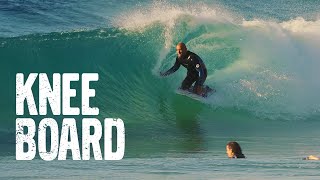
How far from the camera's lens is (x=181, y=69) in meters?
24.6

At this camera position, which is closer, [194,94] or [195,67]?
[195,67]

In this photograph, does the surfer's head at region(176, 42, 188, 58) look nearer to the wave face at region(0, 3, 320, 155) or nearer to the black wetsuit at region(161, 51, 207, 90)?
the black wetsuit at region(161, 51, 207, 90)

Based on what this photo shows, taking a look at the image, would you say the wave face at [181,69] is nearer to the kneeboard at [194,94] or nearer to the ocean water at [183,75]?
the ocean water at [183,75]

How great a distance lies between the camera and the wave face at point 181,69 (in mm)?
22906

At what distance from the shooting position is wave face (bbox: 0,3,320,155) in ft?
75.2

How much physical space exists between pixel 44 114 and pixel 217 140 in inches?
141

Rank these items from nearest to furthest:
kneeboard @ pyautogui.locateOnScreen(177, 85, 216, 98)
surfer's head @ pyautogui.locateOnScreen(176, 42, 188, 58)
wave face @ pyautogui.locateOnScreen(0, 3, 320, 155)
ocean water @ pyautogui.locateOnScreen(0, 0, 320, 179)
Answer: ocean water @ pyautogui.locateOnScreen(0, 0, 320, 179), surfer's head @ pyautogui.locateOnScreen(176, 42, 188, 58), kneeboard @ pyautogui.locateOnScreen(177, 85, 216, 98), wave face @ pyautogui.locateOnScreen(0, 3, 320, 155)

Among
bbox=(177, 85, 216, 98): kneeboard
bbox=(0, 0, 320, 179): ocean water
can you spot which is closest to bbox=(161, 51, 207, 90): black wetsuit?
bbox=(177, 85, 216, 98): kneeboard

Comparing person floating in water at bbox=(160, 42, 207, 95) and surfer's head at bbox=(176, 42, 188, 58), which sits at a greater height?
surfer's head at bbox=(176, 42, 188, 58)

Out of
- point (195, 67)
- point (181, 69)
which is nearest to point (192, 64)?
point (195, 67)

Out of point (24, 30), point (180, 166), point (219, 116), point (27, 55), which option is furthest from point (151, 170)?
point (24, 30)

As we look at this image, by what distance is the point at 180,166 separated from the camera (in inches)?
586

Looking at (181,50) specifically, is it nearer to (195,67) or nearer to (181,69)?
(195,67)

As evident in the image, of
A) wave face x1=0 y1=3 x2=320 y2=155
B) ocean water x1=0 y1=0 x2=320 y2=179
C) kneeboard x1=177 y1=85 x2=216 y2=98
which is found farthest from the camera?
wave face x1=0 y1=3 x2=320 y2=155
